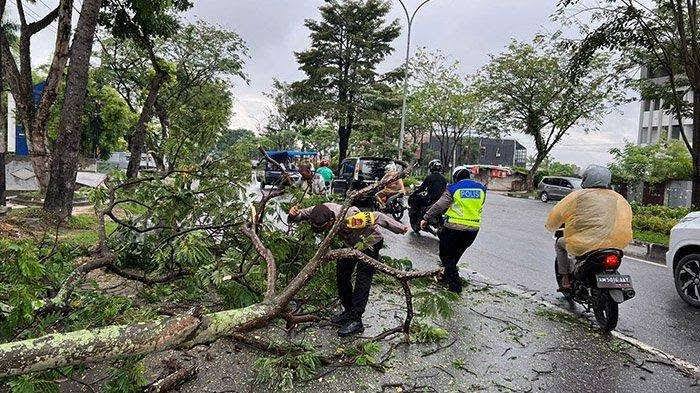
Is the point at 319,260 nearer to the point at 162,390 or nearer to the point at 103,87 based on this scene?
the point at 162,390

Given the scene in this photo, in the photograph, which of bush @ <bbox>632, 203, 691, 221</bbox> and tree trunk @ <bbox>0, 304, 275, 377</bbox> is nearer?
tree trunk @ <bbox>0, 304, 275, 377</bbox>

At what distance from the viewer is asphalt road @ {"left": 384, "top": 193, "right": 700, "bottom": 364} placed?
4.73 metres

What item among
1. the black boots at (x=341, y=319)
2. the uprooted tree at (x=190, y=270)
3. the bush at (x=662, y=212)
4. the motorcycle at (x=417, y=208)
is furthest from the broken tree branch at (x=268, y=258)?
the bush at (x=662, y=212)

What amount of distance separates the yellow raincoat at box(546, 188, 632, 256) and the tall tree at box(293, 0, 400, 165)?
2613cm

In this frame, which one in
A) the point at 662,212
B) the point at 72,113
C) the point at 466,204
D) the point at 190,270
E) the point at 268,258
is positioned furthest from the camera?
the point at 662,212

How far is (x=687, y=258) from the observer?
19.1 feet

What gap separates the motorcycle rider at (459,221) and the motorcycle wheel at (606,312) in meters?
1.53

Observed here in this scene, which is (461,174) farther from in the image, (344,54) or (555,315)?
(344,54)

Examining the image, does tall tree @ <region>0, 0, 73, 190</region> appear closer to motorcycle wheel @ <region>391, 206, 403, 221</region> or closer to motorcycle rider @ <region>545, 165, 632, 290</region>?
motorcycle wheel @ <region>391, 206, 403, 221</region>

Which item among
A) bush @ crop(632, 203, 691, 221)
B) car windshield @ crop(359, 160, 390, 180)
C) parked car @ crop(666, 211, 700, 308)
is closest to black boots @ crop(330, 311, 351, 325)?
parked car @ crop(666, 211, 700, 308)

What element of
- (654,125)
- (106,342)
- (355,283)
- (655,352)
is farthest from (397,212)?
(654,125)

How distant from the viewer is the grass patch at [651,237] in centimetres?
1149

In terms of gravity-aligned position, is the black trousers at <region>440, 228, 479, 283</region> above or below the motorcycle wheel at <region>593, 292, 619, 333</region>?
above

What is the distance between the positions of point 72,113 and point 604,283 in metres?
9.33
